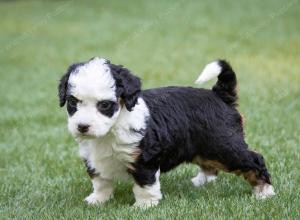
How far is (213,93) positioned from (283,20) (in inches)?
477

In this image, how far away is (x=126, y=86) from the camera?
167 inches

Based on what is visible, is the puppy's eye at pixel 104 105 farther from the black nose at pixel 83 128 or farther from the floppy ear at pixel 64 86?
the floppy ear at pixel 64 86

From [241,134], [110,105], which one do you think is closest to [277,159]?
[241,134]

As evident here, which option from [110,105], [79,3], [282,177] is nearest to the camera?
[110,105]

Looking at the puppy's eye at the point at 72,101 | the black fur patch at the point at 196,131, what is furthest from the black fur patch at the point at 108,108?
the black fur patch at the point at 196,131

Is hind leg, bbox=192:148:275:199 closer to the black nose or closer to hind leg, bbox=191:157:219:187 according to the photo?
hind leg, bbox=191:157:219:187

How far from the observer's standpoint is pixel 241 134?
16.2ft

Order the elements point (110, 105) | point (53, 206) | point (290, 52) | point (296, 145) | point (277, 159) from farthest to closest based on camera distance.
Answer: point (290, 52), point (296, 145), point (277, 159), point (53, 206), point (110, 105)

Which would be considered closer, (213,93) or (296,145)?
(213,93)

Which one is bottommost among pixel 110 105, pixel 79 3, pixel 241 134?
pixel 79 3

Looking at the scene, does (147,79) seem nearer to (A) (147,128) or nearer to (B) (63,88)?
(A) (147,128)

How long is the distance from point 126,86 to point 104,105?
0.22m

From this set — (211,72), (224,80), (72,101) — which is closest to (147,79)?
(224,80)

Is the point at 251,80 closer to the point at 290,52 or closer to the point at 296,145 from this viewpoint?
the point at 290,52
